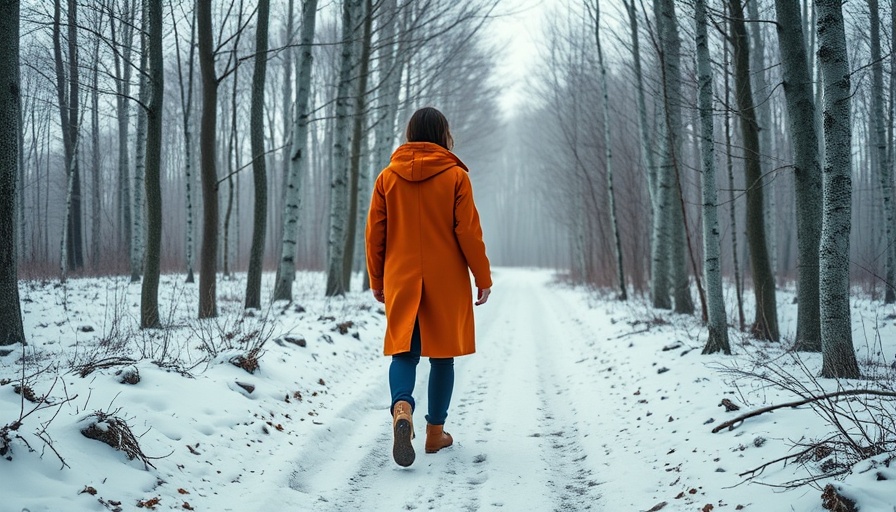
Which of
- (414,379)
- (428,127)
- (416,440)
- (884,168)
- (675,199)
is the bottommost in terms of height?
(416,440)

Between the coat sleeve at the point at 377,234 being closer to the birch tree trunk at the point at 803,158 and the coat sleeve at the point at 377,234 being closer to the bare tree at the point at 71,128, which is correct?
the birch tree trunk at the point at 803,158

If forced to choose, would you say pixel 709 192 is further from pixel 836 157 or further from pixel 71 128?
pixel 71 128

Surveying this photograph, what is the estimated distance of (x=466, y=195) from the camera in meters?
3.42

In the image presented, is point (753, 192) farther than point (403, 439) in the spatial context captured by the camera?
Yes

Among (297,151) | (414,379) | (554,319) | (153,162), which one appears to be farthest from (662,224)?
(153,162)

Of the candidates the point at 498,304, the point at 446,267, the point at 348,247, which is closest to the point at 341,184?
the point at 348,247

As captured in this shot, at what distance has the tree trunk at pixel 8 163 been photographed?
502 cm

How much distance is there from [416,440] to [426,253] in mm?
1413

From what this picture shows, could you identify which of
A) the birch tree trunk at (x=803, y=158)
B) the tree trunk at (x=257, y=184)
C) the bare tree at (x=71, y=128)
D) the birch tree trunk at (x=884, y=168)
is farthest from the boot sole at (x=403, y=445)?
the birch tree trunk at (x=884, y=168)

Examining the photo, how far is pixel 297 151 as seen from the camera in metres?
9.02

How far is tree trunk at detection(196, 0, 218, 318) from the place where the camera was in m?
7.36

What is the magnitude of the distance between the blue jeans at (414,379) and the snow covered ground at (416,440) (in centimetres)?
31

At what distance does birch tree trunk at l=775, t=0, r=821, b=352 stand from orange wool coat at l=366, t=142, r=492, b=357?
143 inches

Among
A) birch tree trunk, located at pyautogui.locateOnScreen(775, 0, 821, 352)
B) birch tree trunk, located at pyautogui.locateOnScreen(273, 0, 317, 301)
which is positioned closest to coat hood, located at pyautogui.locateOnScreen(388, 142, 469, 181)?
birch tree trunk, located at pyautogui.locateOnScreen(775, 0, 821, 352)
